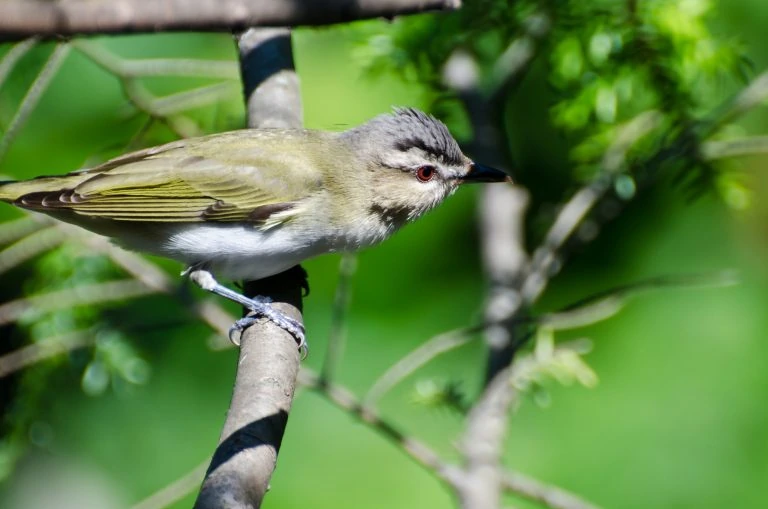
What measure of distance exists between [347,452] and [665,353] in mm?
1426

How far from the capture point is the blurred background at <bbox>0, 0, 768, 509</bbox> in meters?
4.31

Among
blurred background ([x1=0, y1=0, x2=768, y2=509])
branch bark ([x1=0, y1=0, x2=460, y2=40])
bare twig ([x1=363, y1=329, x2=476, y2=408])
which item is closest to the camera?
branch bark ([x1=0, y1=0, x2=460, y2=40])

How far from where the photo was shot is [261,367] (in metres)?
2.63

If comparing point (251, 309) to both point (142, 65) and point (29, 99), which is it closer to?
point (29, 99)

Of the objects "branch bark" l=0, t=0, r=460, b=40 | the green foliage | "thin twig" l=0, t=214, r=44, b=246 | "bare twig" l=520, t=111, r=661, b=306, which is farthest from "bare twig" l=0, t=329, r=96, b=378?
"branch bark" l=0, t=0, r=460, b=40

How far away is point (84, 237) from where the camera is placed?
3.82 metres

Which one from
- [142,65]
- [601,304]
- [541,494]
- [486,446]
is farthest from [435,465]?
[142,65]

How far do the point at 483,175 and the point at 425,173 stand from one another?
26 centimetres

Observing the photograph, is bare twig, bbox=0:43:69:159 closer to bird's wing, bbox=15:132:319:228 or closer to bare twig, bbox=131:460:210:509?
bird's wing, bbox=15:132:319:228

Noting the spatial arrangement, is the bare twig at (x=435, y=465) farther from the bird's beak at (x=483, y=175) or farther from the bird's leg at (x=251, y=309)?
the bird's beak at (x=483, y=175)

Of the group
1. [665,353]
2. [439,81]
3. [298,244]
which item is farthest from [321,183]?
[665,353]

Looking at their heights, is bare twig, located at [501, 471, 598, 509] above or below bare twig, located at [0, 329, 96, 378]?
below

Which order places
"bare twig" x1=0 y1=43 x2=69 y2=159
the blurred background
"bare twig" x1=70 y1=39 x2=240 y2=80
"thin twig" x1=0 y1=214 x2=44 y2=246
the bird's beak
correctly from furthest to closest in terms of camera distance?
the blurred background → "thin twig" x1=0 y1=214 x2=44 y2=246 → "bare twig" x1=70 y1=39 x2=240 y2=80 → the bird's beak → "bare twig" x1=0 y1=43 x2=69 y2=159

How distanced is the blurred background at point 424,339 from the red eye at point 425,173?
393mm
